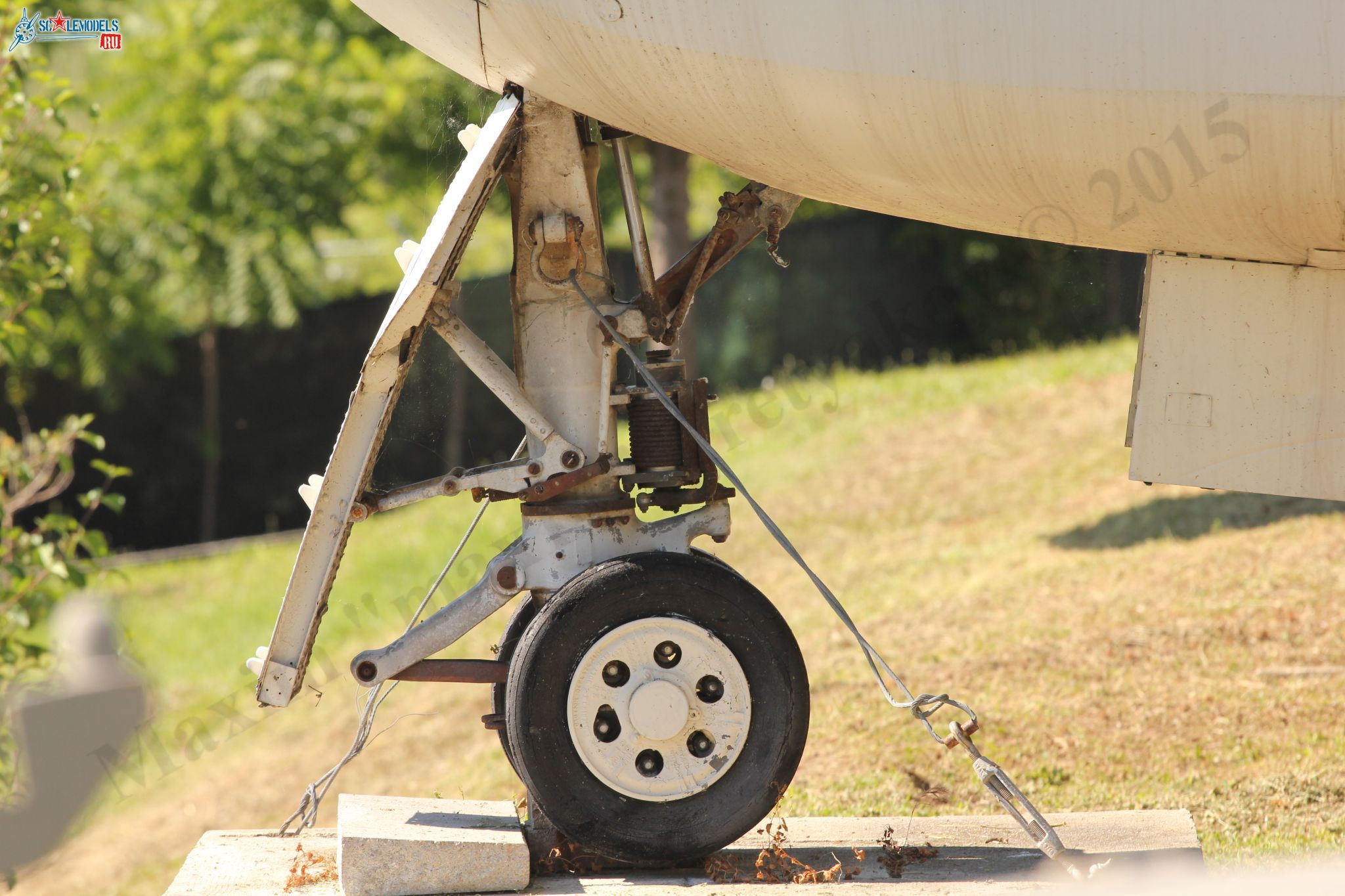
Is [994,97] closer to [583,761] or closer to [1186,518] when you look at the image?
[583,761]

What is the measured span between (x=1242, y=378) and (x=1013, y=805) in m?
1.41

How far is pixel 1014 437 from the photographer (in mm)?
11852

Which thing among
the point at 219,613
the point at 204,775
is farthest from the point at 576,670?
the point at 219,613

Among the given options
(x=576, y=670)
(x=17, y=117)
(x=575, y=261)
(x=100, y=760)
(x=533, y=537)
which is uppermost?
(x=17, y=117)

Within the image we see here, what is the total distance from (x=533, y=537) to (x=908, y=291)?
48.9ft

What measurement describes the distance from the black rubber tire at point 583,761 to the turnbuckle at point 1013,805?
48cm

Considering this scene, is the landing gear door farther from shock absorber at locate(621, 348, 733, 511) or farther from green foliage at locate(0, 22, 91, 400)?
green foliage at locate(0, 22, 91, 400)

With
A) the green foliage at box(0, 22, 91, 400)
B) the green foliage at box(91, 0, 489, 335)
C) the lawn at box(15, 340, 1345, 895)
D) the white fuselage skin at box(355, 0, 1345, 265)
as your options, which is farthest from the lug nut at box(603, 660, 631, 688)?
the green foliage at box(91, 0, 489, 335)

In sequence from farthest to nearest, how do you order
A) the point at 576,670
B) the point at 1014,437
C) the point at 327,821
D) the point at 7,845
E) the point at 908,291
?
the point at 908,291
the point at 1014,437
the point at 327,821
the point at 7,845
the point at 576,670

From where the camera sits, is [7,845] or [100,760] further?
[7,845]

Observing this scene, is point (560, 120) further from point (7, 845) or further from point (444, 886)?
point (7, 845)

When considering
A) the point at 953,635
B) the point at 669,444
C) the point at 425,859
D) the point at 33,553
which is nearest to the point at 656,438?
the point at 669,444

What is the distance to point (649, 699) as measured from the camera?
3977 millimetres

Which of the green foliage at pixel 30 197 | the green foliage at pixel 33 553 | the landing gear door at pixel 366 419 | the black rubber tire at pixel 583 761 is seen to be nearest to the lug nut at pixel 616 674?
the black rubber tire at pixel 583 761
